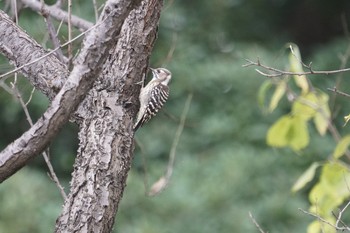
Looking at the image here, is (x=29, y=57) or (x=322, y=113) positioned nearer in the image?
(x=29, y=57)

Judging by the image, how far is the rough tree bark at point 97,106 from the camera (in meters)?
2.95

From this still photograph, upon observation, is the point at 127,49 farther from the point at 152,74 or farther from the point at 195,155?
the point at 195,155

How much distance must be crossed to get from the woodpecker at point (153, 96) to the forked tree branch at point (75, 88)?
1033 mm

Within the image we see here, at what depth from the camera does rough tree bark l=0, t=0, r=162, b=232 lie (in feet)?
9.69

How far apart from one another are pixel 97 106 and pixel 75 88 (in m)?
0.52

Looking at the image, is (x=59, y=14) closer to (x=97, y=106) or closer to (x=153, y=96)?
(x=153, y=96)

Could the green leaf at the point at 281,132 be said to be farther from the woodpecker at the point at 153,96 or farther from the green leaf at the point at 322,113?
the woodpecker at the point at 153,96

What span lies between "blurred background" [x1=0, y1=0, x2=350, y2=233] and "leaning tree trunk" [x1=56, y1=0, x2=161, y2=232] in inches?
95.5

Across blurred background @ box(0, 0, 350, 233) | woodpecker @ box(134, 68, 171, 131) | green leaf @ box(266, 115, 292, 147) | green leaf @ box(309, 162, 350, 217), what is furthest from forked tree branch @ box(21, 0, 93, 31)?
blurred background @ box(0, 0, 350, 233)

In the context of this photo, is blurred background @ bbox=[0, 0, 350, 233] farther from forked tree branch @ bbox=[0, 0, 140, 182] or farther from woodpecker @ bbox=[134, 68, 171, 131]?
forked tree branch @ bbox=[0, 0, 140, 182]

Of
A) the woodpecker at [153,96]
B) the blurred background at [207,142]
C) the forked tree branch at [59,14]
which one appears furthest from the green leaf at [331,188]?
the blurred background at [207,142]

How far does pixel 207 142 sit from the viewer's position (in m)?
8.02

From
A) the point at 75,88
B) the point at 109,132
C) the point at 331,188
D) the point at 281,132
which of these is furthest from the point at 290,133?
the point at 75,88

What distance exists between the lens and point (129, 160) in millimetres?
3453
